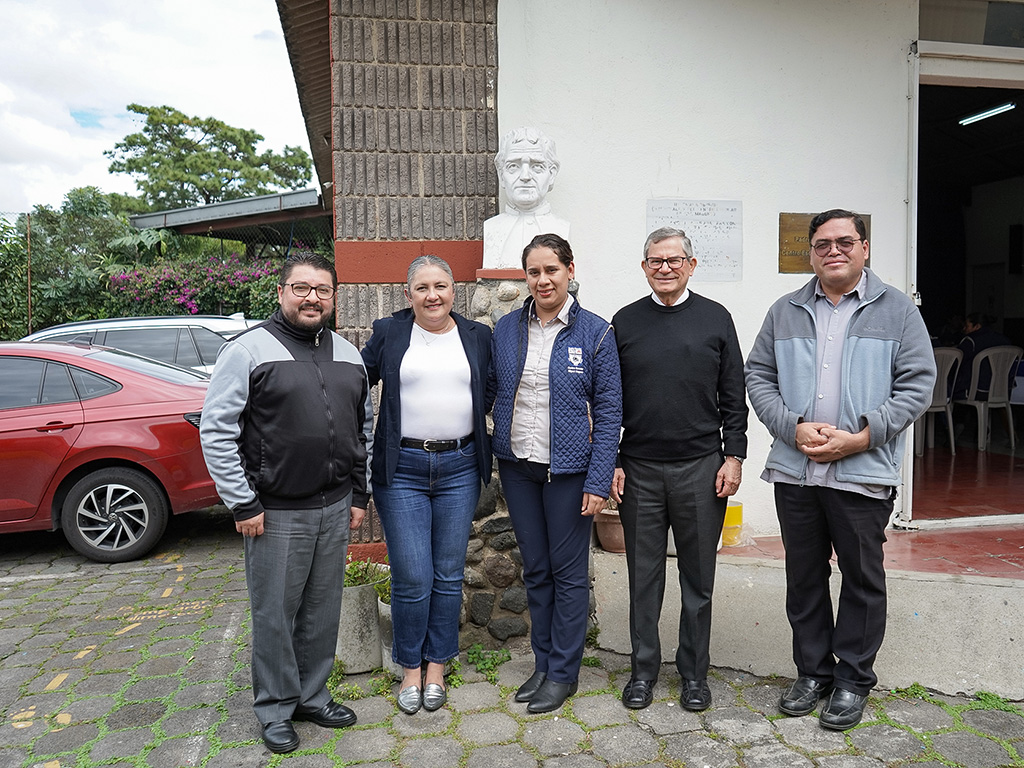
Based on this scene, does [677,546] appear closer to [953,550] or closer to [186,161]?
[953,550]

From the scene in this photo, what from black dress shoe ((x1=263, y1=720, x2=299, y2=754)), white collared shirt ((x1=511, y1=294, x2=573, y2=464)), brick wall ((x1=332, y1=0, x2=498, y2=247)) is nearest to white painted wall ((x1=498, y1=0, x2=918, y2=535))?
brick wall ((x1=332, y1=0, x2=498, y2=247))

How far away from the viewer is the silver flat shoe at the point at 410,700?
10.7 feet

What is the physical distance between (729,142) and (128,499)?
470 cm

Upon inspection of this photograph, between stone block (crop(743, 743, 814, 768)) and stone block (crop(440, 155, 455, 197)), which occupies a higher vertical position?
stone block (crop(440, 155, 455, 197))

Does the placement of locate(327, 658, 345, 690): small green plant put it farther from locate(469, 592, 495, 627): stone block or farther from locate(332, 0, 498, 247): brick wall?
locate(332, 0, 498, 247): brick wall

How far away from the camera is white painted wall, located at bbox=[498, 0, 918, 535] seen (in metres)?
Result: 4.33

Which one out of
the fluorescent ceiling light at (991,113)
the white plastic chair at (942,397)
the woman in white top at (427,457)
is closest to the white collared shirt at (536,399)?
the woman in white top at (427,457)

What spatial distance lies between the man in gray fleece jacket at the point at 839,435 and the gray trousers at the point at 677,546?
12.4 inches

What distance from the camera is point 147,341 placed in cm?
831

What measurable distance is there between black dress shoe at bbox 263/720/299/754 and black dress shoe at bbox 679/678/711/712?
1569 mm

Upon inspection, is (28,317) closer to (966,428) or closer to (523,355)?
(523,355)

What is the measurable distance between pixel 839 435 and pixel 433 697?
196 centimetres

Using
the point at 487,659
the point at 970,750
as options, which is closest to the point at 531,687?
the point at 487,659

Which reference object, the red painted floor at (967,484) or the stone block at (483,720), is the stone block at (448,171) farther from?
the red painted floor at (967,484)
